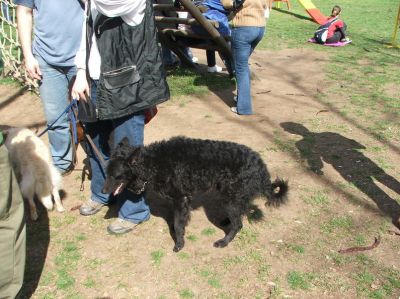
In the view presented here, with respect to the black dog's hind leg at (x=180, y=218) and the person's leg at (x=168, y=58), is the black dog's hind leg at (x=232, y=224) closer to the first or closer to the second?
the black dog's hind leg at (x=180, y=218)

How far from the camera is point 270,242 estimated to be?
11.4ft

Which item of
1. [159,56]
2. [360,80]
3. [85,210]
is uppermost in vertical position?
[159,56]

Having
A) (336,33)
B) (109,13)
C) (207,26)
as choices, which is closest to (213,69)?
(207,26)

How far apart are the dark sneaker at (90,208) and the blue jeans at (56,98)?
0.90 meters

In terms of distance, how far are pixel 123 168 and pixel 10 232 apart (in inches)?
39.2

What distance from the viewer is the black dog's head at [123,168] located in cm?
309

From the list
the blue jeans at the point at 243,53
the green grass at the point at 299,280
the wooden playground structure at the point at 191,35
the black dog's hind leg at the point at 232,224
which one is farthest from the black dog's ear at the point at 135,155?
the wooden playground structure at the point at 191,35

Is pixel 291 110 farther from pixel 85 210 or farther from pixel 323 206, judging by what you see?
pixel 85 210

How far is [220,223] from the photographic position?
3725 millimetres

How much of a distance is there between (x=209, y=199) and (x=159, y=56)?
173 centimetres

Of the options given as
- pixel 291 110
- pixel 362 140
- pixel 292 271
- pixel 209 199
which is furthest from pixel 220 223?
pixel 291 110

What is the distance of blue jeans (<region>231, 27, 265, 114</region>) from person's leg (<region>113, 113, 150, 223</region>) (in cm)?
296

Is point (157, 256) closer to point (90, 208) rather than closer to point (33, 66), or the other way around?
point (90, 208)

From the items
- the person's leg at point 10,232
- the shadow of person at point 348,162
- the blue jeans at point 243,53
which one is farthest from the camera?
the blue jeans at point 243,53
